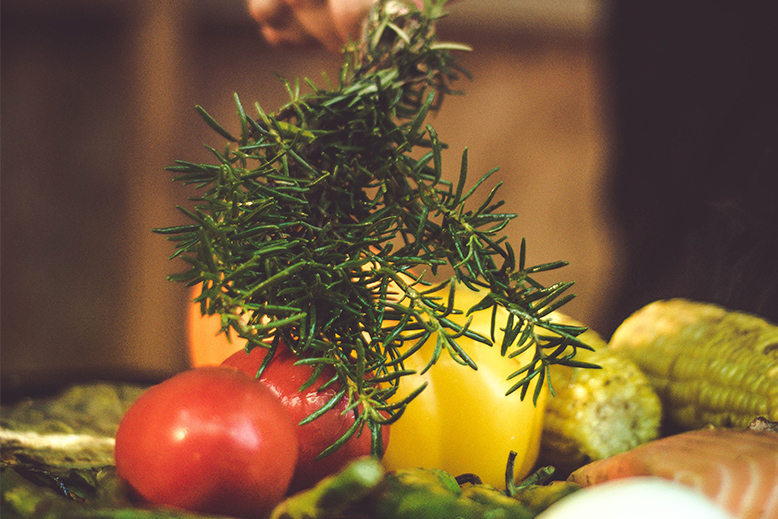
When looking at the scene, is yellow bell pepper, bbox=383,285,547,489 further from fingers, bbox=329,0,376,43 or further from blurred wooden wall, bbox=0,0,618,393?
blurred wooden wall, bbox=0,0,618,393

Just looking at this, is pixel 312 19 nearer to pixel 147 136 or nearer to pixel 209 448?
pixel 209 448

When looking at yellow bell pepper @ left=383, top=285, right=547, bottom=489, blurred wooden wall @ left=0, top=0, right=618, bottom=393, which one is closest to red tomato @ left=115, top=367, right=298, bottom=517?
yellow bell pepper @ left=383, top=285, right=547, bottom=489

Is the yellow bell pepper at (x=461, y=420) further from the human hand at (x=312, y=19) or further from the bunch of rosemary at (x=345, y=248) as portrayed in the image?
the human hand at (x=312, y=19)

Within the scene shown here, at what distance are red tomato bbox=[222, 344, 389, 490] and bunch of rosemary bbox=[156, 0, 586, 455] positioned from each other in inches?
0.4

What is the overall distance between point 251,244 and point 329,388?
0.28 ft

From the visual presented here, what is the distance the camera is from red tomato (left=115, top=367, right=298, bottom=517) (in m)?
0.24

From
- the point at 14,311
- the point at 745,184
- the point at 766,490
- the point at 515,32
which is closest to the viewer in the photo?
the point at 766,490

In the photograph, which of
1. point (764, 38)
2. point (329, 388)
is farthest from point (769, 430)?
point (764, 38)

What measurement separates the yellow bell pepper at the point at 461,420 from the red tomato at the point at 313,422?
5 centimetres

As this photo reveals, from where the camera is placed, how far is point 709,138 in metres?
0.74

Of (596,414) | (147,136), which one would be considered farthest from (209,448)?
(147,136)

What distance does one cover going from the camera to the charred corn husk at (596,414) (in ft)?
1.31

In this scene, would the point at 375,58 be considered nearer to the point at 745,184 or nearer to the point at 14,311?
the point at 745,184

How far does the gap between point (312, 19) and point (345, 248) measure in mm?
291
